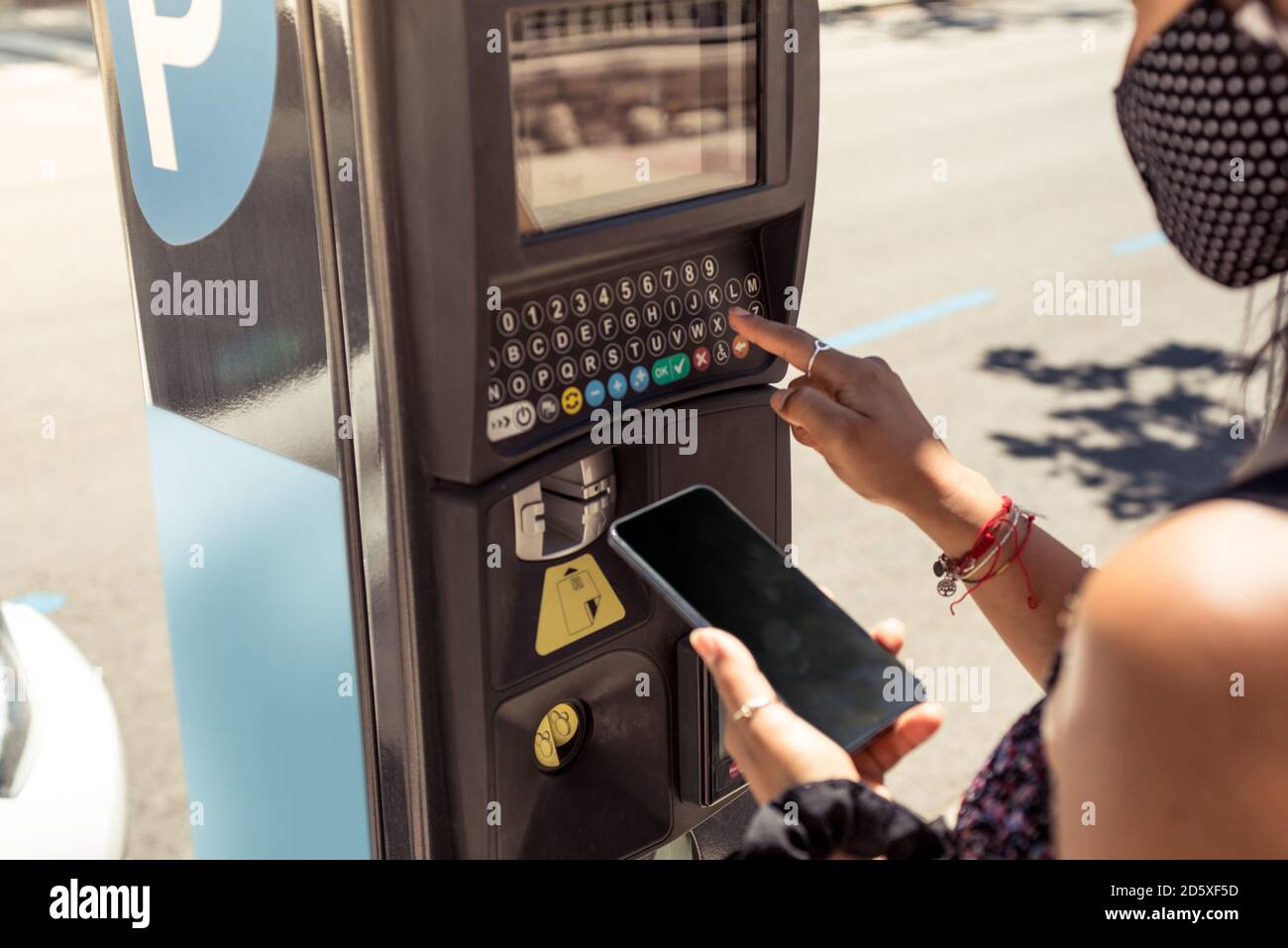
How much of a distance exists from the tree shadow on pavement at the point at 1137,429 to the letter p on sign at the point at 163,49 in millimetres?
3534

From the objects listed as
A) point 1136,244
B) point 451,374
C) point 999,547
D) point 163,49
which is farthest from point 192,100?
point 1136,244

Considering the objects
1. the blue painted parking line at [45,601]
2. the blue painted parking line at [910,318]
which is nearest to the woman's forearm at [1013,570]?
the blue painted parking line at [45,601]

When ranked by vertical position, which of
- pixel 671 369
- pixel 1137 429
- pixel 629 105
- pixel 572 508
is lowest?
pixel 1137 429

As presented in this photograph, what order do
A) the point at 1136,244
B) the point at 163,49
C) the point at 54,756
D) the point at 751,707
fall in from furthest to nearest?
the point at 1136,244 < the point at 54,756 < the point at 163,49 < the point at 751,707

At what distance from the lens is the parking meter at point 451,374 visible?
4.52 ft

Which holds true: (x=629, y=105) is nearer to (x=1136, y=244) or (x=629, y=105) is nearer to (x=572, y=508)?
(x=572, y=508)

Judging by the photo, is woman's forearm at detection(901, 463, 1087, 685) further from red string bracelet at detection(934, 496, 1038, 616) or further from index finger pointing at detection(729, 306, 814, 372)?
index finger pointing at detection(729, 306, 814, 372)

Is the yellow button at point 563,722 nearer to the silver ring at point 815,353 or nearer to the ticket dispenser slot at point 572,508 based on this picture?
the ticket dispenser slot at point 572,508

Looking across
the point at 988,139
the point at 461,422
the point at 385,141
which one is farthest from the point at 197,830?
the point at 988,139

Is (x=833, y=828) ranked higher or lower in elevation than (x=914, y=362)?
higher

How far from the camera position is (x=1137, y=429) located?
510 cm

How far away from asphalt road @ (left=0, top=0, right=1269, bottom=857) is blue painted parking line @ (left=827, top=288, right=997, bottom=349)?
15 mm

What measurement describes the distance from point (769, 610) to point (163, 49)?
93 cm
